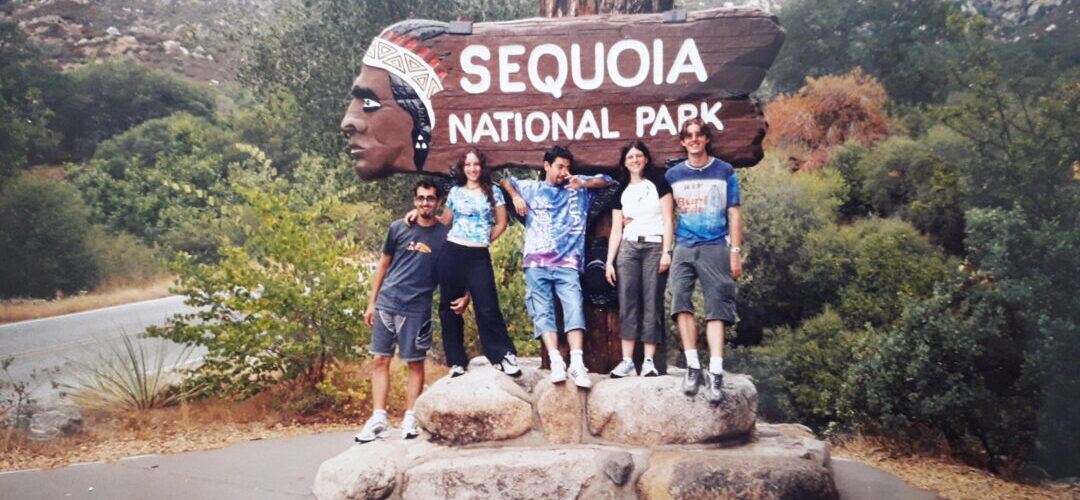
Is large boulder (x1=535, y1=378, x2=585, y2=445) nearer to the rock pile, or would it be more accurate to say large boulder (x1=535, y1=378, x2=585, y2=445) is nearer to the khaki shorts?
the rock pile

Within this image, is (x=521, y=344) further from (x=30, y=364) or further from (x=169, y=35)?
(x=169, y=35)

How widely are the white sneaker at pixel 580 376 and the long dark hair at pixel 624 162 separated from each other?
4.23ft

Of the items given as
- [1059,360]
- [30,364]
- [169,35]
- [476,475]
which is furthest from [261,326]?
[169,35]

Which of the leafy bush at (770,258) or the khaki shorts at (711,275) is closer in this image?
the khaki shorts at (711,275)

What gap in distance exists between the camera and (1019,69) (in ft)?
71.4

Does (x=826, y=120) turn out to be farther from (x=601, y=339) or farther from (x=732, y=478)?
(x=732, y=478)

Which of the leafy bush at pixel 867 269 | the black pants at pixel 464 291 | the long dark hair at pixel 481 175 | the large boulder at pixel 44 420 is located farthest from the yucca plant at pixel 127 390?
the leafy bush at pixel 867 269

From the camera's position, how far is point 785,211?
59.3ft

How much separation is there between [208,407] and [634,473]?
17.0 feet

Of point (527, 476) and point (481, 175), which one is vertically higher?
point (481, 175)

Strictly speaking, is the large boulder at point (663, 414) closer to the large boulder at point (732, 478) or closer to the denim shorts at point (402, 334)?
the large boulder at point (732, 478)

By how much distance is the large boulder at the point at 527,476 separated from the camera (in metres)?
4.84

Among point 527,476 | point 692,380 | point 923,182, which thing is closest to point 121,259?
point 527,476

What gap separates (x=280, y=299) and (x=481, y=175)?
10.8 feet
